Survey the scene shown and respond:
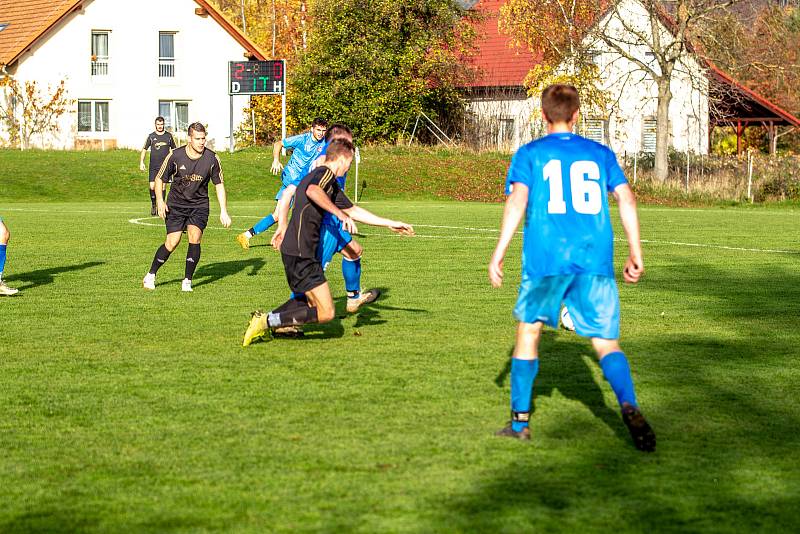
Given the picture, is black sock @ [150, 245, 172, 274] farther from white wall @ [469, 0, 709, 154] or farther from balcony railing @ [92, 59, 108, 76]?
balcony railing @ [92, 59, 108, 76]

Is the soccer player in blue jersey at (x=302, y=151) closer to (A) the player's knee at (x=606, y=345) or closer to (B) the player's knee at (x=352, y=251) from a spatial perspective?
(B) the player's knee at (x=352, y=251)

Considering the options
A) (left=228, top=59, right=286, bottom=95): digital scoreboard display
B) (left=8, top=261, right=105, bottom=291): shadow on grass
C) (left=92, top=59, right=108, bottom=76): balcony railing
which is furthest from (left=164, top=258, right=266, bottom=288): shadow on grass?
(left=92, top=59, right=108, bottom=76): balcony railing

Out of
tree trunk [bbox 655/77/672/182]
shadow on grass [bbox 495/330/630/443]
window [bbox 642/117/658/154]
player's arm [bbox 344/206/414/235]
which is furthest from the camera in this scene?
window [bbox 642/117/658/154]

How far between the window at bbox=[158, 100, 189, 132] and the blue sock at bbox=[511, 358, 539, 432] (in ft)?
171

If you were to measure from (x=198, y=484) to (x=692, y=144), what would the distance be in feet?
185

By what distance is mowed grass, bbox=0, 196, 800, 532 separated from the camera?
5211 millimetres

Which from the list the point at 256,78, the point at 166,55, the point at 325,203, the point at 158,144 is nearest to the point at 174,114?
the point at 166,55

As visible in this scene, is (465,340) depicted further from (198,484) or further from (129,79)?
(129,79)

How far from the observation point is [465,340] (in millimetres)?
10016

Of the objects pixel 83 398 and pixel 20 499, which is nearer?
pixel 20 499

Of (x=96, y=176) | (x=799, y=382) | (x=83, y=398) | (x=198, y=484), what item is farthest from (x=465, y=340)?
(x=96, y=176)

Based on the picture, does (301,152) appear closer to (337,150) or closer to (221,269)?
(221,269)

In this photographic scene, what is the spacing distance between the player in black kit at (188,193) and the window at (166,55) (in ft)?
146

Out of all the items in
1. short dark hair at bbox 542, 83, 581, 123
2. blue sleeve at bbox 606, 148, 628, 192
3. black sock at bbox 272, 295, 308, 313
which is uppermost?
short dark hair at bbox 542, 83, 581, 123
